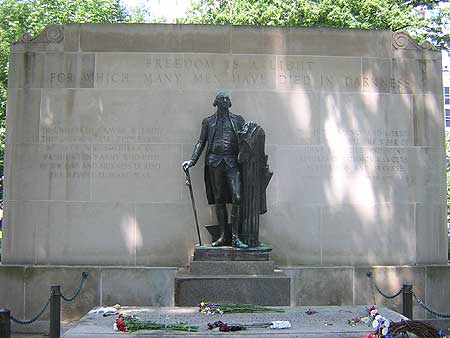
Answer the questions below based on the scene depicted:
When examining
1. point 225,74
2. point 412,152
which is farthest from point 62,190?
point 412,152

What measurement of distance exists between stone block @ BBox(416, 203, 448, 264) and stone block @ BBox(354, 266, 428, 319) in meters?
0.37

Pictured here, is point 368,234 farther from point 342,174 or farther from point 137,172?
point 137,172

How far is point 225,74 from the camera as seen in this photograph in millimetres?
10609

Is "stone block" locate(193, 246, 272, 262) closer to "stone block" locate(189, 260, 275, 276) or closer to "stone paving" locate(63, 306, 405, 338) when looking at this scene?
"stone block" locate(189, 260, 275, 276)

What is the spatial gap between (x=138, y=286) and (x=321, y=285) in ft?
11.3

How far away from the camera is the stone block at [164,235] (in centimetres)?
1025

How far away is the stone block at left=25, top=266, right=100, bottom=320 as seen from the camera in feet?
32.8

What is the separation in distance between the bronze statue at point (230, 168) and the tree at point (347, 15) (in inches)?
538

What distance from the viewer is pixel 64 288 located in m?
10.0

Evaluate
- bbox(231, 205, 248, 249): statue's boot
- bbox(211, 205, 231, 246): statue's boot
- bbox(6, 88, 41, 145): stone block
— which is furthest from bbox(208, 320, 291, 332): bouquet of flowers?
bbox(6, 88, 41, 145): stone block

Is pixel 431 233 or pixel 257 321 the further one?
pixel 431 233

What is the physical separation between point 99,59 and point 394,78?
5923mm

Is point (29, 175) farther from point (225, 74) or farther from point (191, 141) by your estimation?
point (225, 74)

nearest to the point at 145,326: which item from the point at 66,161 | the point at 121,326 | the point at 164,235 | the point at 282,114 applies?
the point at 121,326
